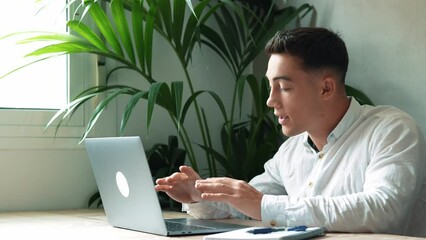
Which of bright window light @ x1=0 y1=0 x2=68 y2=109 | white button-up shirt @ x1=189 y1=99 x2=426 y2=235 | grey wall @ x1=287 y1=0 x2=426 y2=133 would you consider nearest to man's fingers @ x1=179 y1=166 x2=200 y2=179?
white button-up shirt @ x1=189 y1=99 x2=426 y2=235

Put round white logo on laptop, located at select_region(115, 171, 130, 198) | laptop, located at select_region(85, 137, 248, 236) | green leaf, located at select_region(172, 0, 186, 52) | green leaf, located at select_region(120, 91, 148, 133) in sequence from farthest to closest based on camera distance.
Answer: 1. green leaf, located at select_region(172, 0, 186, 52)
2. green leaf, located at select_region(120, 91, 148, 133)
3. round white logo on laptop, located at select_region(115, 171, 130, 198)
4. laptop, located at select_region(85, 137, 248, 236)

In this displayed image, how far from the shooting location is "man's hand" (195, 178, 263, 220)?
73.2 inches

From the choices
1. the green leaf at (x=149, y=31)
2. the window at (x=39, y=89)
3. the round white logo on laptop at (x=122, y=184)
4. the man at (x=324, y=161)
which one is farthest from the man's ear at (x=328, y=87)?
the window at (x=39, y=89)

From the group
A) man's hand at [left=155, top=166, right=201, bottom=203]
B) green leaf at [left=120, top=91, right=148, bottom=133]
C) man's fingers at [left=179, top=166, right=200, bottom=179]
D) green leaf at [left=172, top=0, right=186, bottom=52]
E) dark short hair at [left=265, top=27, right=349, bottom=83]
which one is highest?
green leaf at [left=172, top=0, right=186, bottom=52]

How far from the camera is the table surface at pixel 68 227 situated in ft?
5.82

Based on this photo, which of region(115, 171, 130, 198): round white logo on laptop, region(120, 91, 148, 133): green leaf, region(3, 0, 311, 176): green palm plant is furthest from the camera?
region(3, 0, 311, 176): green palm plant

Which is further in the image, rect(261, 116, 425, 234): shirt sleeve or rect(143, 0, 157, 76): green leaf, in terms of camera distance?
rect(143, 0, 157, 76): green leaf

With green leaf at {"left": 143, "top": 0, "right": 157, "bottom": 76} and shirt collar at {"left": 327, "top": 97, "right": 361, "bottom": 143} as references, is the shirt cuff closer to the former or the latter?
shirt collar at {"left": 327, "top": 97, "right": 361, "bottom": 143}

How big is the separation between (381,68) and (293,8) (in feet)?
1.84

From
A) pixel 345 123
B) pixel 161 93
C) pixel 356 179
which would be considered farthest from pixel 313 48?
pixel 161 93

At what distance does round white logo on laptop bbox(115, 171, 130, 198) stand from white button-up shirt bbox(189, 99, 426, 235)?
0.34 metres

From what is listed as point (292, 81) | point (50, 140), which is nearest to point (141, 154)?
point (292, 81)

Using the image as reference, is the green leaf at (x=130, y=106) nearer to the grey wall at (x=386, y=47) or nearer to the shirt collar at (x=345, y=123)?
the shirt collar at (x=345, y=123)

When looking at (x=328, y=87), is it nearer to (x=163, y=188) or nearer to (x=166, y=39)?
(x=163, y=188)
